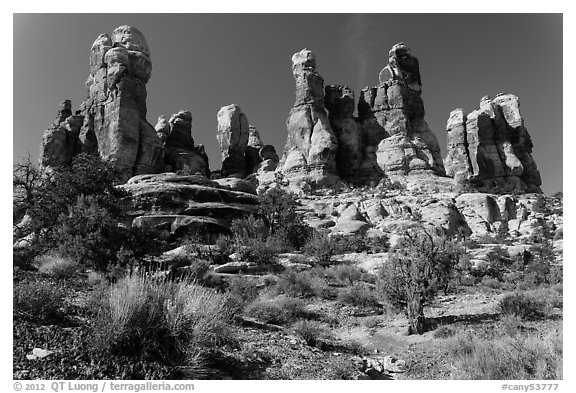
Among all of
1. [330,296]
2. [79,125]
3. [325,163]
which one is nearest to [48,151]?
[79,125]

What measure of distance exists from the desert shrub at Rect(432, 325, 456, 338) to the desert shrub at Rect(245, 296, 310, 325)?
3943 mm

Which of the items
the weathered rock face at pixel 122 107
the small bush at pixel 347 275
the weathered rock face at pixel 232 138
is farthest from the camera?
the weathered rock face at pixel 232 138

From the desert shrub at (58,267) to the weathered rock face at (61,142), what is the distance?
1465 inches

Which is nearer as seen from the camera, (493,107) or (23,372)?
(23,372)

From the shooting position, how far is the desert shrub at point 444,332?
31.0ft

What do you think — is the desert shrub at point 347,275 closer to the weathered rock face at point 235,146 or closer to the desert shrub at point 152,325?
the desert shrub at point 152,325

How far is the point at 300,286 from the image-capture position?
15.1 m

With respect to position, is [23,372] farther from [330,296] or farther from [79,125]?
[79,125]

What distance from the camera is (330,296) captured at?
48.4 feet

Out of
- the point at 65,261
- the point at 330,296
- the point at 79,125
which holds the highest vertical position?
the point at 79,125

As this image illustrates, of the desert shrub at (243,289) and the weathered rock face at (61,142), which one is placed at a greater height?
the weathered rock face at (61,142)

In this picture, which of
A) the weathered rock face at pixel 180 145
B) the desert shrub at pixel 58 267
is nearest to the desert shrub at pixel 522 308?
the desert shrub at pixel 58 267

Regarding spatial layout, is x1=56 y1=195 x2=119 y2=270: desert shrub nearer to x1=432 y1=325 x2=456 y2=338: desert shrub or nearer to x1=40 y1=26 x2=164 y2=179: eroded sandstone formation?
x1=432 y1=325 x2=456 y2=338: desert shrub

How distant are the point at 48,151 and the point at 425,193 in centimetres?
4892
